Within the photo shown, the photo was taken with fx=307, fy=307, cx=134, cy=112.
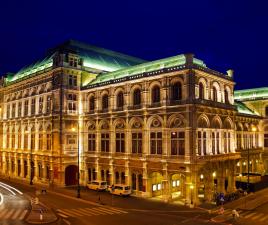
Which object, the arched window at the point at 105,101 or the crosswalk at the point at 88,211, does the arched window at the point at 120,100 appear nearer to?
the arched window at the point at 105,101

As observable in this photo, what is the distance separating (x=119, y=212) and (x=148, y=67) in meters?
24.6

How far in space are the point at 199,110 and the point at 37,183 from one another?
36.3 m

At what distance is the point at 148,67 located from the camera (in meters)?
51.6

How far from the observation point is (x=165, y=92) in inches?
1788

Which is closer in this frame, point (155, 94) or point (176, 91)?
point (176, 91)

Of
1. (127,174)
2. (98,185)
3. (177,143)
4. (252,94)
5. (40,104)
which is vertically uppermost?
(252,94)

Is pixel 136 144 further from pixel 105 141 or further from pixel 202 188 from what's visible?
pixel 202 188

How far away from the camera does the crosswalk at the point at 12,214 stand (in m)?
33.4

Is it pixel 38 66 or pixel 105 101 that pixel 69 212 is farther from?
pixel 38 66

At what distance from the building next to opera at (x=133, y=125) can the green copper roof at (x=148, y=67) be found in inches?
8.4

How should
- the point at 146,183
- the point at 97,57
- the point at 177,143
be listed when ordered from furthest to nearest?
the point at 97,57, the point at 146,183, the point at 177,143

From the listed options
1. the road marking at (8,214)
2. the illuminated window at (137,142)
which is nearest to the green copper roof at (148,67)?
the illuminated window at (137,142)

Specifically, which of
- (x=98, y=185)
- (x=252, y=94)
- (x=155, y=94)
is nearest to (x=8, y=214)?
(x=98, y=185)

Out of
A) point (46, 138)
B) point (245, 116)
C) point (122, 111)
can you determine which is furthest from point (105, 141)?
point (245, 116)
